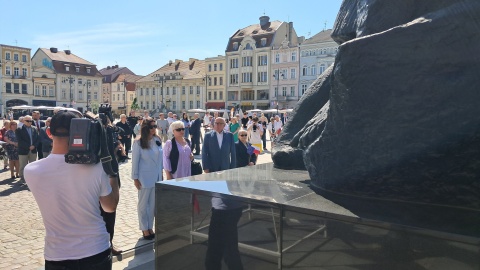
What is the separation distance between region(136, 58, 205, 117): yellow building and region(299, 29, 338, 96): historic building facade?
730 inches

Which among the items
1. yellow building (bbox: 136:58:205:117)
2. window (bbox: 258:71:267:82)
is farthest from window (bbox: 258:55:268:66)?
yellow building (bbox: 136:58:205:117)

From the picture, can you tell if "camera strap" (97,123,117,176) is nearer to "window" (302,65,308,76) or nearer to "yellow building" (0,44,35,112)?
"window" (302,65,308,76)

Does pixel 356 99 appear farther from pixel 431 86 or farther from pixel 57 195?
pixel 57 195

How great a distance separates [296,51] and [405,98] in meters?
50.5

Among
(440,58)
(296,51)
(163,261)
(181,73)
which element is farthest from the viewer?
(181,73)

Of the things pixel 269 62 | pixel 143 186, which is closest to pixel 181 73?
pixel 269 62

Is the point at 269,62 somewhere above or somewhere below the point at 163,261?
above

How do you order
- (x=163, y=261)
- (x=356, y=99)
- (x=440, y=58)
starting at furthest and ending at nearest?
(x=163, y=261) < (x=356, y=99) < (x=440, y=58)

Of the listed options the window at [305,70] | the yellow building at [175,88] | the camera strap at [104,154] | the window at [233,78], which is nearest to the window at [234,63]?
the window at [233,78]

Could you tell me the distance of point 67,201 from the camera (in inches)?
98.4

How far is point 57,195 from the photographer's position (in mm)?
2479

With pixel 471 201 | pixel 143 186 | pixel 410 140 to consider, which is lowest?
pixel 143 186

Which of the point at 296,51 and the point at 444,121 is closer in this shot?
the point at 444,121

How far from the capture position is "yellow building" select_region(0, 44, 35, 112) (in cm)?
6044
